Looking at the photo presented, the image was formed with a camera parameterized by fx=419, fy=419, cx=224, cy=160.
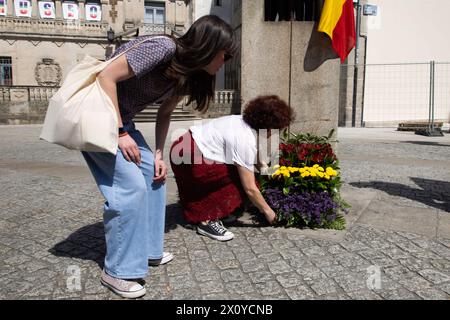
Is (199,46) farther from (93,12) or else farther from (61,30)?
(93,12)

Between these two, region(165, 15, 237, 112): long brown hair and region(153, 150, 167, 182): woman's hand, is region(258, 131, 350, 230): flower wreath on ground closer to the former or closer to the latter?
region(153, 150, 167, 182): woman's hand

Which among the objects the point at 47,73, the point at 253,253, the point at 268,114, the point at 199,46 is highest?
the point at 47,73

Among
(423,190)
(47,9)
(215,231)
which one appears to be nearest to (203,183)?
(215,231)

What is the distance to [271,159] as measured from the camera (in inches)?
163

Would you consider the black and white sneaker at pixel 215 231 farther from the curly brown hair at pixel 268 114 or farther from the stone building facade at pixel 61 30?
the stone building facade at pixel 61 30

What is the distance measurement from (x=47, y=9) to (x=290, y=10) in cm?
2836

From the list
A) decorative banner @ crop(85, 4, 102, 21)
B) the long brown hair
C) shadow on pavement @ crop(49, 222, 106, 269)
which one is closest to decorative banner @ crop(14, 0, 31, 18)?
decorative banner @ crop(85, 4, 102, 21)

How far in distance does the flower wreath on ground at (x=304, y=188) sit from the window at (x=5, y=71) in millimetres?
28256

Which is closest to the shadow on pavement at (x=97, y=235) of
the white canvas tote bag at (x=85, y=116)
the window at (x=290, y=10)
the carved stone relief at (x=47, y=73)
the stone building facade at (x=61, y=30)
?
the white canvas tote bag at (x=85, y=116)

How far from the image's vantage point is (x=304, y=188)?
13.0 feet

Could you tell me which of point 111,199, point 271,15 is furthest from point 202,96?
point 271,15

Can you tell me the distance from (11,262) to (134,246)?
1194 millimetres
